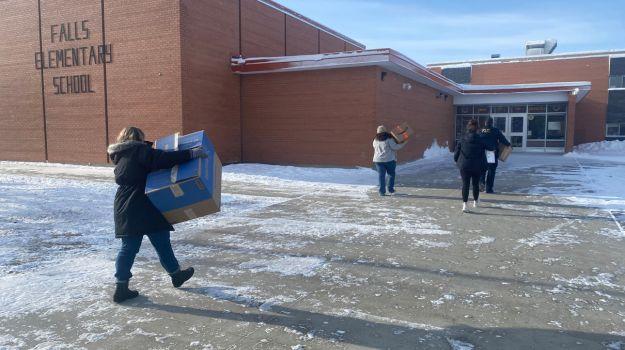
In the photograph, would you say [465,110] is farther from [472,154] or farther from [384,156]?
[472,154]

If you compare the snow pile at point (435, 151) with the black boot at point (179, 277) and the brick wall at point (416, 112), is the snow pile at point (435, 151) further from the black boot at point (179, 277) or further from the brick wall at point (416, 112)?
the black boot at point (179, 277)

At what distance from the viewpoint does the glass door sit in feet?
95.9

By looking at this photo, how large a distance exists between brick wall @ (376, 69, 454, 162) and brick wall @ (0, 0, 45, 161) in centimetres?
1434

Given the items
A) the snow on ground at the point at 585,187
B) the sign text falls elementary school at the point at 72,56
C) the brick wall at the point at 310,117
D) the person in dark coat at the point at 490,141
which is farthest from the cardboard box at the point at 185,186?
the sign text falls elementary school at the point at 72,56

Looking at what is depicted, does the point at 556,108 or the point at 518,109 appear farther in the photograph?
the point at 518,109

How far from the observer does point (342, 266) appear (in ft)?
18.5

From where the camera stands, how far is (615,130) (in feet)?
111

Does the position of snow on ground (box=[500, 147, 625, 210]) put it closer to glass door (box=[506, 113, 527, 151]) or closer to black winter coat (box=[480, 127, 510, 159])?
black winter coat (box=[480, 127, 510, 159])

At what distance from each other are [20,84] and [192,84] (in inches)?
361

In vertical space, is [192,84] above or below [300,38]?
below

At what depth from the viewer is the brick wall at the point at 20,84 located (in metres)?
19.9

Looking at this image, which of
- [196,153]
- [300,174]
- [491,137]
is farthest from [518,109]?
[196,153]

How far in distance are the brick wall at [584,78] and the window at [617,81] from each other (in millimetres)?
551

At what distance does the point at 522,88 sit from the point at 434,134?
20.9ft
